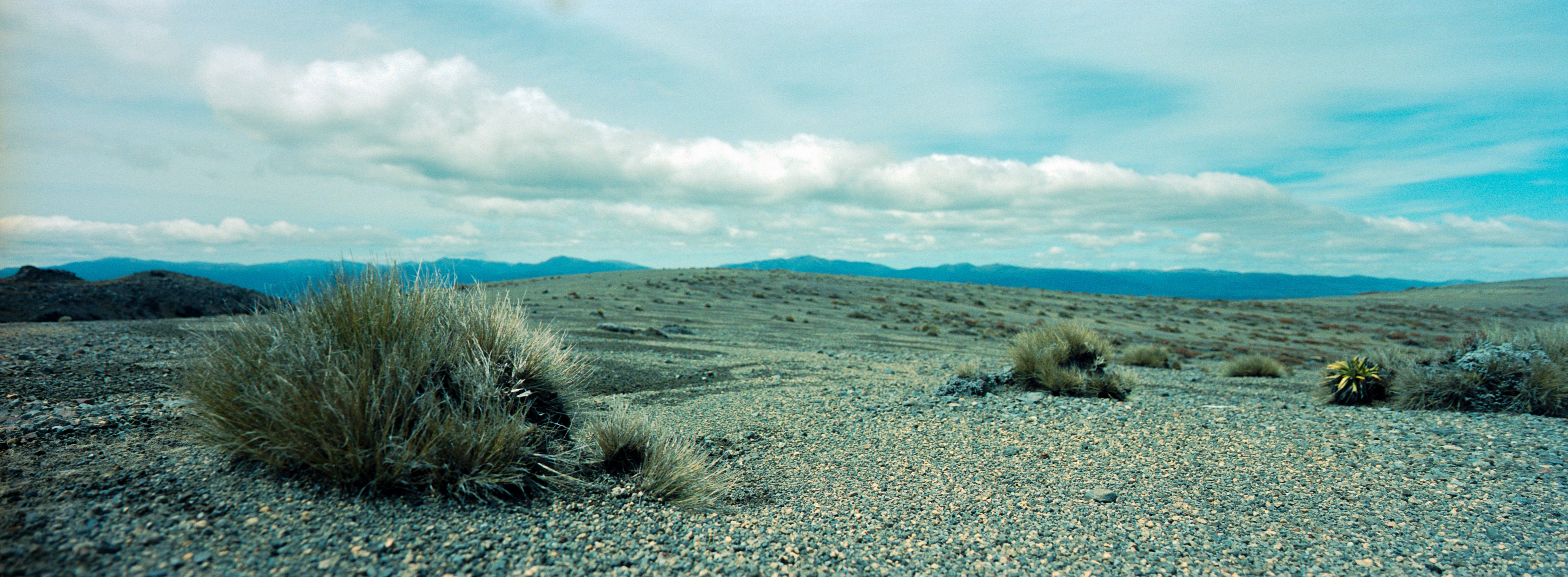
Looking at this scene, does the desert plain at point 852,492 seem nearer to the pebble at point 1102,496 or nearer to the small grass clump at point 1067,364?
the pebble at point 1102,496

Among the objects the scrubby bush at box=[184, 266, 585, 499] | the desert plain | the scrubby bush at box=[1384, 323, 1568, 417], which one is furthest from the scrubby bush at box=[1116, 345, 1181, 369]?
the scrubby bush at box=[184, 266, 585, 499]

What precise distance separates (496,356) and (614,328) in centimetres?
1177

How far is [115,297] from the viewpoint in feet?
50.5

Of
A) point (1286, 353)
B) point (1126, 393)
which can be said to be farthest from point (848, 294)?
point (1126, 393)

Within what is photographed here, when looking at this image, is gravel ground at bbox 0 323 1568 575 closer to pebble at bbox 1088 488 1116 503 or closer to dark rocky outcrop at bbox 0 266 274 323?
pebble at bbox 1088 488 1116 503

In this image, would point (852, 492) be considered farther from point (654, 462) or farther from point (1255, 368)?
point (1255, 368)

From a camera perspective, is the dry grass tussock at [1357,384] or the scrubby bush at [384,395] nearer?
the scrubby bush at [384,395]

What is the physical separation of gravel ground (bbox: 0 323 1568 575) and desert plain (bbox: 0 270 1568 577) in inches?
0.8

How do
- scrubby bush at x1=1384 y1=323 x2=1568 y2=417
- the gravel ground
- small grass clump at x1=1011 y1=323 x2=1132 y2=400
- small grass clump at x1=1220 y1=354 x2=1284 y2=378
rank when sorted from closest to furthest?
the gravel ground
scrubby bush at x1=1384 y1=323 x2=1568 y2=417
small grass clump at x1=1011 y1=323 x2=1132 y2=400
small grass clump at x1=1220 y1=354 x2=1284 y2=378

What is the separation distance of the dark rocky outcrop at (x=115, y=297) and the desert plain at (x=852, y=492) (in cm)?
415

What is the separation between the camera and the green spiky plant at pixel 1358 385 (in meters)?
8.63

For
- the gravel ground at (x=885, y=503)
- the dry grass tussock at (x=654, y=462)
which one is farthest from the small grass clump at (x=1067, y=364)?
the dry grass tussock at (x=654, y=462)

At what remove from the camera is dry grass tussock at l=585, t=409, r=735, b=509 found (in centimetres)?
420

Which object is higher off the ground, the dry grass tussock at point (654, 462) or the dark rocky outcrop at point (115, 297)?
the dark rocky outcrop at point (115, 297)
